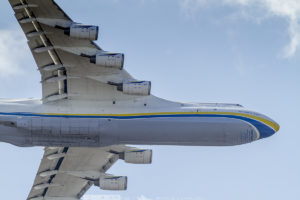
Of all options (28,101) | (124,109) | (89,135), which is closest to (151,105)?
(124,109)

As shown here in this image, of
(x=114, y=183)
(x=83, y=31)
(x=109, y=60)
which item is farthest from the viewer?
(x=114, y=183)

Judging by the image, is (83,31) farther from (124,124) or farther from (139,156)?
(139,156)

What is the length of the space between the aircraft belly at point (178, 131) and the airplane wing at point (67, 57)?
1.85 metres

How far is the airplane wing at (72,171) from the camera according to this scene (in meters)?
42.5

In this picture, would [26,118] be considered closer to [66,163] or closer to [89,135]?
[89,135]

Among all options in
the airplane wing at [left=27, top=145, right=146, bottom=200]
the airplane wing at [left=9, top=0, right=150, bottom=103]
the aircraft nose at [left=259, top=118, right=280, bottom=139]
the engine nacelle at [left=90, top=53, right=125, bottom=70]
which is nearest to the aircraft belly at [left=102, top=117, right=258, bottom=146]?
the aircraft nose at [left=259, top=118, right=280, bottom=139]

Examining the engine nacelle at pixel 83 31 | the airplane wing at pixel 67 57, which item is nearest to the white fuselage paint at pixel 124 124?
the airplane wing at pixel 67 57

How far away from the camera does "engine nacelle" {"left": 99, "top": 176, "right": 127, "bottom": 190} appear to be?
4259 centimetres

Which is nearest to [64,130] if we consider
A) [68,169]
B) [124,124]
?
[124,124]

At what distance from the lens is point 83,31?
116 ft

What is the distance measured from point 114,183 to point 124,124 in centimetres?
627

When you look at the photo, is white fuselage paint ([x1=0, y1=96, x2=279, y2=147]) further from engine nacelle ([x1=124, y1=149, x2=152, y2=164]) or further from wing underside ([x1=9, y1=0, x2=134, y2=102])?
engine nacelle ([x1=124, y1=149, x2=152, y2=164])

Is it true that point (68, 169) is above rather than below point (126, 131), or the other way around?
below

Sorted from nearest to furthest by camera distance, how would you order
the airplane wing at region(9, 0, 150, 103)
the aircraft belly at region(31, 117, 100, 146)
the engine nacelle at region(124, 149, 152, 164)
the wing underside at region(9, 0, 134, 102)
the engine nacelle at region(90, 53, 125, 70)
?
the airplane wing at region(9, 0, 150, 103) < the wing underside at region(9, 0, 134, 102) < the engine nacelle at region(90, 53, 125, 70) < the aircraft belly at region(31, 117, 100, 146) < the engine nacelle at region(124, 149, 152, 164)
